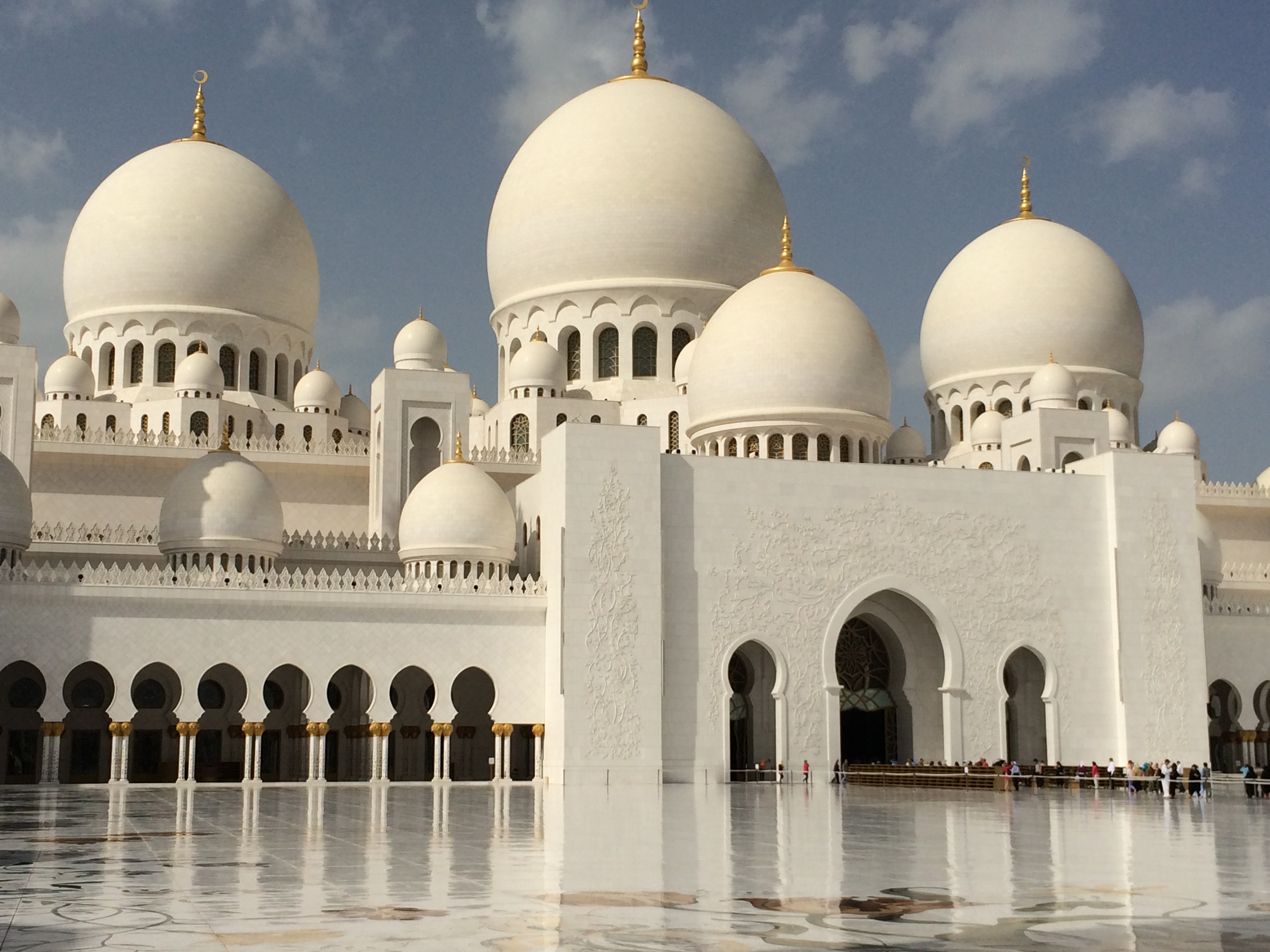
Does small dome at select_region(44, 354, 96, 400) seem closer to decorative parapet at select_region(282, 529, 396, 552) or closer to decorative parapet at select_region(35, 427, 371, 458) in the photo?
decorative parapet at select_region(35, 427, 371, 458)

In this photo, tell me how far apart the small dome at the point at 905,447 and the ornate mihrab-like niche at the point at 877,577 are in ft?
19.3

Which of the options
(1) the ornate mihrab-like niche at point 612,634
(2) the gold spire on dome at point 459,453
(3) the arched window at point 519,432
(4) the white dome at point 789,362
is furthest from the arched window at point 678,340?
(1) the ornate mihrab-like niche at point 612,634

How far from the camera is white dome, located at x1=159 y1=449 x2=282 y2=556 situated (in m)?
21.5

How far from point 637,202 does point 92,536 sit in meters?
10.6

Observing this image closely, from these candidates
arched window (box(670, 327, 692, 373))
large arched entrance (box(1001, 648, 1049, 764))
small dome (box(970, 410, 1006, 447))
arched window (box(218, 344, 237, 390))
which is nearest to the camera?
large arched entrance (box(1001, 648, 1049, 764))

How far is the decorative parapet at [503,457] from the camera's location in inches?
998

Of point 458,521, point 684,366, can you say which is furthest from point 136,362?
point 684,366

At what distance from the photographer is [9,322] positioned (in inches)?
1009

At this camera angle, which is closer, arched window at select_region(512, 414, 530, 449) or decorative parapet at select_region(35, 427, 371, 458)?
decorative parapet at select_region(35, 427, 371, 458)

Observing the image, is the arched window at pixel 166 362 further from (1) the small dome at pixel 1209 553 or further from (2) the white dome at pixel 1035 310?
(1) the small dome at pixel 1209 553

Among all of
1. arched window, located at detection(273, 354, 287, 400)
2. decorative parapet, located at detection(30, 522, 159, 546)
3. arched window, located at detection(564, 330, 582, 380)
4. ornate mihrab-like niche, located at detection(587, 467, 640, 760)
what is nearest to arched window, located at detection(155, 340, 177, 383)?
arched window, located at detection(273, 354, 287, 400)

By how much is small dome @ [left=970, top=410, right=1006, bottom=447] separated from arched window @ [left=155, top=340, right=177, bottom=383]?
1406 cm

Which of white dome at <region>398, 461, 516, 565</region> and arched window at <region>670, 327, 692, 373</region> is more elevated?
arched window at <region>670, 327, 692, 373</region>

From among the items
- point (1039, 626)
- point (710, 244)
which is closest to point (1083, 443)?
point (1039, 626)
